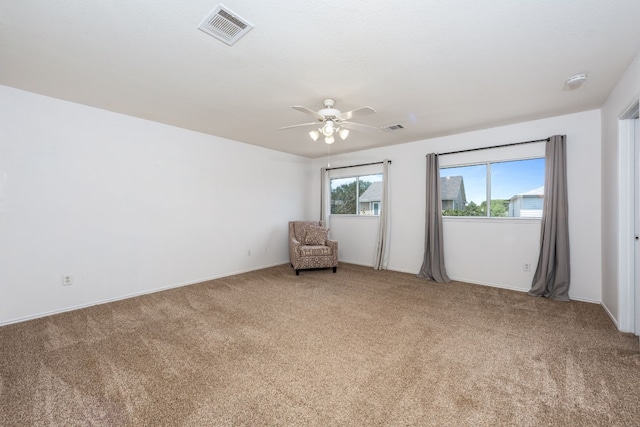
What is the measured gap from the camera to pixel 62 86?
2.85 m

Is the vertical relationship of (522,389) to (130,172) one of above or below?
below

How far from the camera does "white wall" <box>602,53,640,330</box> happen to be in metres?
2.55

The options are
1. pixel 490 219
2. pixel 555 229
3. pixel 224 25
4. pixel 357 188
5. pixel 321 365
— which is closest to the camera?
pixel 224 25

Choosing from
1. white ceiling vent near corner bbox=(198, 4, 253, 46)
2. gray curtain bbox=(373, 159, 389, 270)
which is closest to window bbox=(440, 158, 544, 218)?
gray curtain bbox=(373, 159, 389, 270)

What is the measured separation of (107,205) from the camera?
355cm

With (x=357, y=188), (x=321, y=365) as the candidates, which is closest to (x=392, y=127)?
(x=357, y=188)

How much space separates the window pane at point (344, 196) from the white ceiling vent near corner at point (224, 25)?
176 inches

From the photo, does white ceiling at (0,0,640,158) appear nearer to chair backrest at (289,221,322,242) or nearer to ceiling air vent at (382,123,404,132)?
ceiling air vent at (382,123,404,132)

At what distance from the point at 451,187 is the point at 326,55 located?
3.56m

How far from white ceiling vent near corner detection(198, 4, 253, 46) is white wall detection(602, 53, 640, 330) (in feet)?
10.7

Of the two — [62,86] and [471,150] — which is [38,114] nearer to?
[62,86]

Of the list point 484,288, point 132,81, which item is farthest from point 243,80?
point 484,288

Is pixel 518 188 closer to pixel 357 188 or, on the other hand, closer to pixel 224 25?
pixel 357 188

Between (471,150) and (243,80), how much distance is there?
3.71 m
